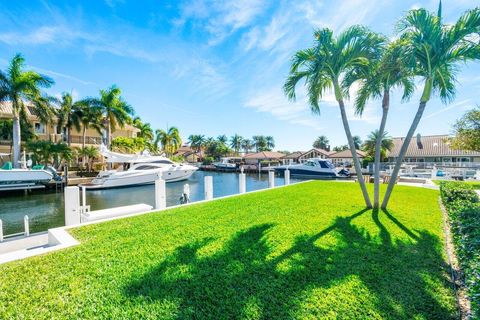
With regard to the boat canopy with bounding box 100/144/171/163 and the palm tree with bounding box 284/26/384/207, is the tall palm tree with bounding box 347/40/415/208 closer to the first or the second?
the palm tree with bounding box 284/26/384/207

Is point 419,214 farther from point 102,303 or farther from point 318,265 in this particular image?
point 102,303

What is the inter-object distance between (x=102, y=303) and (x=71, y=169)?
106 feet

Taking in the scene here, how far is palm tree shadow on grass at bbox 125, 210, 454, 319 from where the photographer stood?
2527 millimetres

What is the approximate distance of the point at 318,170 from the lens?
3162 cm

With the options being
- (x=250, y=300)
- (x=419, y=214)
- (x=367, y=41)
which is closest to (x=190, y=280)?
(x=250, y=300)

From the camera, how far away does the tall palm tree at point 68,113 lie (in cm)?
2703

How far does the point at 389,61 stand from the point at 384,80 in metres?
0.74

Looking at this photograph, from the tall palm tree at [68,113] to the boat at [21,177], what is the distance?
932 centimetres

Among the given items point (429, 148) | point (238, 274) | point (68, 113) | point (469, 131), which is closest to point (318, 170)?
point (469, 131)

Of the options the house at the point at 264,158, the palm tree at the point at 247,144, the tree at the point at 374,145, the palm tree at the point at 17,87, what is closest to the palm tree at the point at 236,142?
the palm tree at the point at 247,144

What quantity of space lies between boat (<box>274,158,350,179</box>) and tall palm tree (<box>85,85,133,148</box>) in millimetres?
25787

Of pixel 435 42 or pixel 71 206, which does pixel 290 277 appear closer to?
pixel 71 206

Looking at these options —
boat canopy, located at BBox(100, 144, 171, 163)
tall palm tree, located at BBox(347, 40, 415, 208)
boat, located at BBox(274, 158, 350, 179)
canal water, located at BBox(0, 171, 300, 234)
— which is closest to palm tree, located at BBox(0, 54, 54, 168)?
canal water, located at BBox(0, 171, 300, 234)

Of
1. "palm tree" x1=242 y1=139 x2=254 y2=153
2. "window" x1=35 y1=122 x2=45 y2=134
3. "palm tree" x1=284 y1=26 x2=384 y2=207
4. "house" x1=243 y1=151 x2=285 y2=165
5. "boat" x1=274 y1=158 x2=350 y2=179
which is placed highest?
"palm tree" x1=242 y1=139 x2=254 y2=153
